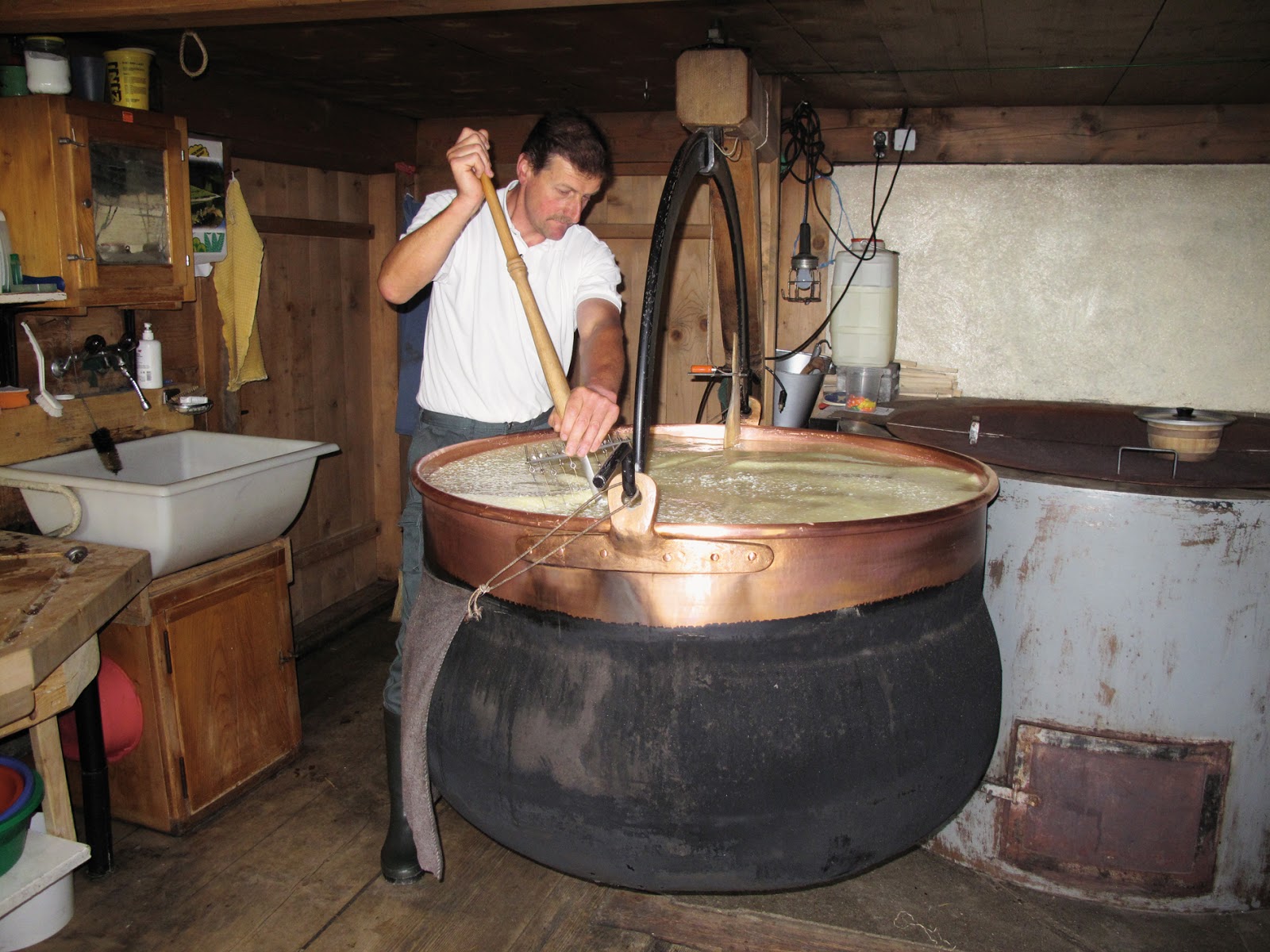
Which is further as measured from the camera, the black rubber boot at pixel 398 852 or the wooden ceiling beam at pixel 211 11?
the black rubber boot at pixel 398 852

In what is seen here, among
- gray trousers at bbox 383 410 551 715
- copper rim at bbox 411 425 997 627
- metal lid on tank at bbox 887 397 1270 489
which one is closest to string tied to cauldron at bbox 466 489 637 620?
copper rim at bbox 411 425 997 627

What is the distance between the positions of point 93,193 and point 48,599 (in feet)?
3.72

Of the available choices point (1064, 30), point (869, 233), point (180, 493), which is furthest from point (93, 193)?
point (869, 233)

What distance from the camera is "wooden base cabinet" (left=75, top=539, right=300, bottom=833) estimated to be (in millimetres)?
2412

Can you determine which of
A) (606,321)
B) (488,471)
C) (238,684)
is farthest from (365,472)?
(488,471)

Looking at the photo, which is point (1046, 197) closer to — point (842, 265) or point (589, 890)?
point (842, 265)

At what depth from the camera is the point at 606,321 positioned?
1.98 meters

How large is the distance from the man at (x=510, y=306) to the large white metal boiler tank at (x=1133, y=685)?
3.50 feet

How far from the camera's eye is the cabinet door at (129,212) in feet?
7.95

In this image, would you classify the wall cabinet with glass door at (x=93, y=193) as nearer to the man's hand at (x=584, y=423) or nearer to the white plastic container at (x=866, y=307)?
the man's hand at (x=584, y=423)

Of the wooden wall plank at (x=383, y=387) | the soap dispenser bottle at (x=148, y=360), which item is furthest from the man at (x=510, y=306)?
the wooden wall plank at (x=383, y=387)

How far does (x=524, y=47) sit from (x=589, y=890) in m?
2.22

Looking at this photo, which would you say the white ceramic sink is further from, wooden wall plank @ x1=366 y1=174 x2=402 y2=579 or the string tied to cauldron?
the string tied to cauldron

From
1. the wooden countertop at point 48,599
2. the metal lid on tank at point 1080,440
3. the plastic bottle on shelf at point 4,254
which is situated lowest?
the wooden countertop at point 48,599
